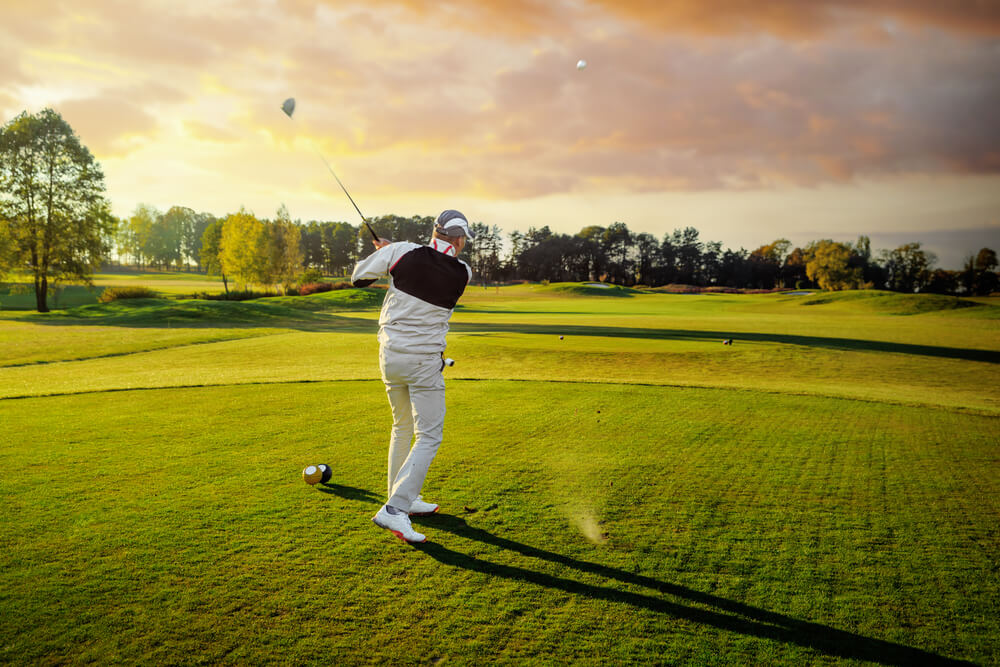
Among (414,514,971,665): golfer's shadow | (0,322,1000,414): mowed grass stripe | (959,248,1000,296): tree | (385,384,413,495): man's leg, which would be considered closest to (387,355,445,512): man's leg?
(385,384,413,495): man's leg

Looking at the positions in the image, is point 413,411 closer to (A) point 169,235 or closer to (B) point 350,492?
(B) point 350,492

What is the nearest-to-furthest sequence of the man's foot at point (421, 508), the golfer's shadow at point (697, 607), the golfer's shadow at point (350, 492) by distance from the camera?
the golfer's shadow at point (697, 607) → the man's foot at point (421, 508) → the golfer's shadow at point (350, 492)

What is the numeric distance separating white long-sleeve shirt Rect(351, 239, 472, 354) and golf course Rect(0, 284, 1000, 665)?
1691mm

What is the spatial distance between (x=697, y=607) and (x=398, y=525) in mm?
2431

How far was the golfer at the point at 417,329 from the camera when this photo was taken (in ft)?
16.4

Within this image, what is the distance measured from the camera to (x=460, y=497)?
5695 millimetres

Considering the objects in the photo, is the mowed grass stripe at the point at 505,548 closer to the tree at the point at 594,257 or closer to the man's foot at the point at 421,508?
the man's foot at the point at 421,508

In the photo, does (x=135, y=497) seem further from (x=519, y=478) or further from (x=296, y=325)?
(x=296, y=325)

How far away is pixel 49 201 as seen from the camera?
43.9 metres

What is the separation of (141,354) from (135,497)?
1690cm

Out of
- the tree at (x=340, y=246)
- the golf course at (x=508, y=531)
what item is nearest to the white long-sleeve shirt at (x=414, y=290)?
the golf course at (x=508, y=531)

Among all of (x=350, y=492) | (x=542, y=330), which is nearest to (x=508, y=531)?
(x=350, y=492)

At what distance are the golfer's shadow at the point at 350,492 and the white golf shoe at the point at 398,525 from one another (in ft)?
1.95

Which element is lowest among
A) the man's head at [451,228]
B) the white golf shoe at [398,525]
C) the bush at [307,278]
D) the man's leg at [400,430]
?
the white golf shoe at [398,525]
